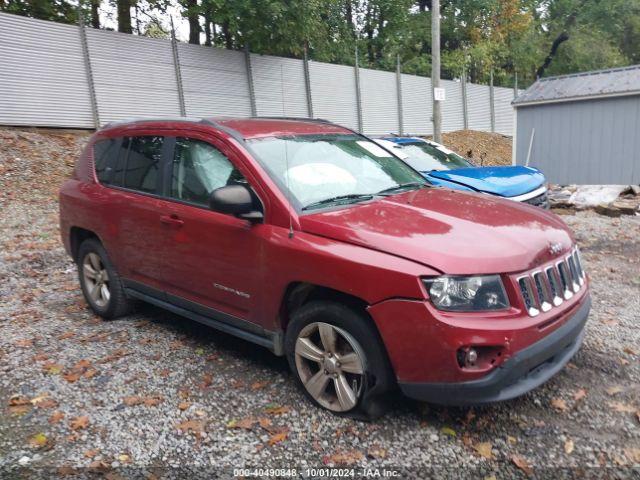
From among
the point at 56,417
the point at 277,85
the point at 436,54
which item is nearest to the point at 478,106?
the point at 436,54

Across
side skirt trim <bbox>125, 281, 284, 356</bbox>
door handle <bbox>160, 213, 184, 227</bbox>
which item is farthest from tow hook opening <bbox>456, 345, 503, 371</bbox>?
door handle <bbox>160, 213, 184, 227</bbox>

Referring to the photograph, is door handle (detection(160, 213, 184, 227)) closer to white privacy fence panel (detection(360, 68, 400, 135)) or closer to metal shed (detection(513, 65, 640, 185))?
metal shed (detection(513, 65, 640, 185))

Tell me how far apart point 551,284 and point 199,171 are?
2.61 metres

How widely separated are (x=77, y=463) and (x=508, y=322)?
8.17 ft

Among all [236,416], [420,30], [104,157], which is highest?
[420,30]

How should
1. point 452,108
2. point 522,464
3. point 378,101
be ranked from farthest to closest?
point 452,108 < point 378,101 < point 522,464

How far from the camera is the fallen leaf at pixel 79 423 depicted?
330 cm

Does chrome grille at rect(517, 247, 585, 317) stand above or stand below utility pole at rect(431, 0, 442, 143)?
below

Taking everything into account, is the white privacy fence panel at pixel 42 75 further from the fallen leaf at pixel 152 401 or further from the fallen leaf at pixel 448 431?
the fallen leaf at pixel 448 431

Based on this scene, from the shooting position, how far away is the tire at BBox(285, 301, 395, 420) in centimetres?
305

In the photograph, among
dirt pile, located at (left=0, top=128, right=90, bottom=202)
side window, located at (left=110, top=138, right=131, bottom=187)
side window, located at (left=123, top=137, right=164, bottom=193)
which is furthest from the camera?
dirt pile, located at (left=0, top=128, right=90, bottom=202)

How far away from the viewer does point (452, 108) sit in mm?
24719

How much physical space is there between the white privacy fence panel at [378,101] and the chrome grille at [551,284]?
16436 millimetres

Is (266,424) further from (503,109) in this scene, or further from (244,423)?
(503,109)
